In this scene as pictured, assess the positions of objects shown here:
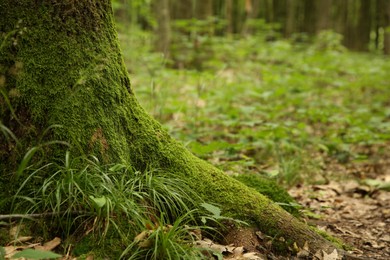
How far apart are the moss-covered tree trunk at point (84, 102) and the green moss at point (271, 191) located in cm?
50

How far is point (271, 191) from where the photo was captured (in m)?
3.36

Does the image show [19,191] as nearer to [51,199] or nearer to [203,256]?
[51,199]

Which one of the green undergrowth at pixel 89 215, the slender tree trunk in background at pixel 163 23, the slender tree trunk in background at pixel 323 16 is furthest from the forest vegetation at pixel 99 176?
the slender tree trunk in background at pixel 323 16

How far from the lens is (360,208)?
4090 mm

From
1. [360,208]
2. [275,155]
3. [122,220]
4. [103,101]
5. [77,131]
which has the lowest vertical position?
[360,208]

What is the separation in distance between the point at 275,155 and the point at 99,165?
3029 millimetres

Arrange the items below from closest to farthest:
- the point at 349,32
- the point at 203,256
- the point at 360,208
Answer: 1. the point at 203,256
2. the point at 360,208
3. the point at 349,32

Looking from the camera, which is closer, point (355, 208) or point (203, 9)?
point (355, 208)

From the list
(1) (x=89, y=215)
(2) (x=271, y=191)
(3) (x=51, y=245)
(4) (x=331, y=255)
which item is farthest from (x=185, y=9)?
(3) (x=51, y=245)

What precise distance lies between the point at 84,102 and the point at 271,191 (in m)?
1.78

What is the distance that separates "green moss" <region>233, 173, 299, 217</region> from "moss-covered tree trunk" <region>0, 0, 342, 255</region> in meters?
0.50

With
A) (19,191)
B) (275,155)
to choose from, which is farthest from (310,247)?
(275,155)

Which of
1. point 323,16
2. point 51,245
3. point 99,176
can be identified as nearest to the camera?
point 51,245

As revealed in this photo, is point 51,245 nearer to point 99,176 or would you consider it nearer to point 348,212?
point 99,176
